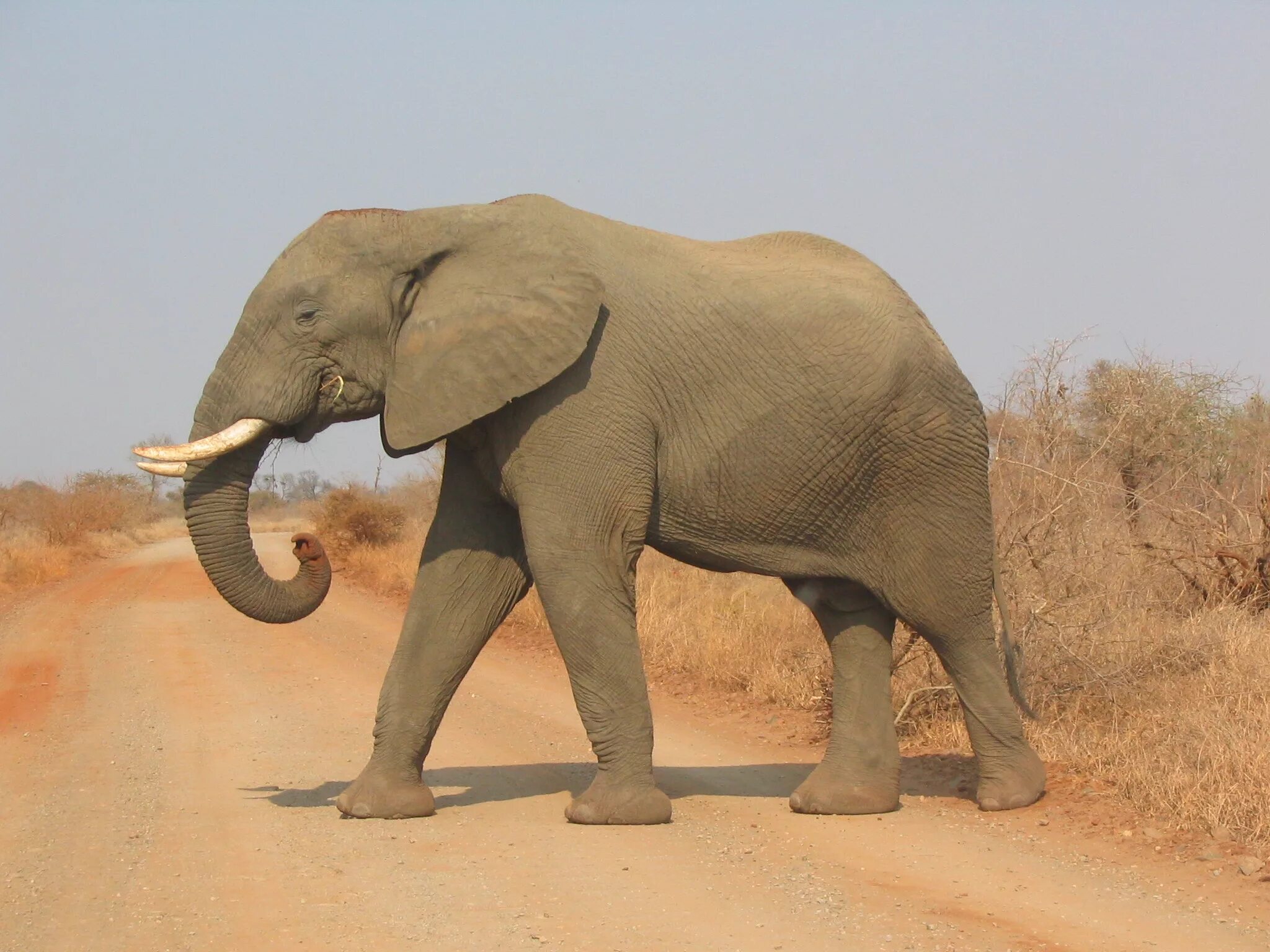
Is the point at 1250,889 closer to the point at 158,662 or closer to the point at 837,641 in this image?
the point at 837,641

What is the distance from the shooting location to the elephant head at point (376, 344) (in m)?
6.37

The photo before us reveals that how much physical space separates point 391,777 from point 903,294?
3.37 metres

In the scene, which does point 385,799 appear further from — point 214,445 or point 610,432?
point 610,432

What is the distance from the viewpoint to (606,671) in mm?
6492

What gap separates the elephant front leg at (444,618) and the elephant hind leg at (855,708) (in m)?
1.44

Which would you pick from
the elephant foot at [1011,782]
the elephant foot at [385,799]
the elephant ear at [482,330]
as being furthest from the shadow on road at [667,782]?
the elephant ear at [482,330]

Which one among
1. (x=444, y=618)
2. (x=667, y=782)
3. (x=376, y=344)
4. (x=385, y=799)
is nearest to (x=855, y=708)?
(x=667, y=782)

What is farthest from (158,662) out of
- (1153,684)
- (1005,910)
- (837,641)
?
(1005,910)

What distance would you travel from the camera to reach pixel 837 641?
7.28 m

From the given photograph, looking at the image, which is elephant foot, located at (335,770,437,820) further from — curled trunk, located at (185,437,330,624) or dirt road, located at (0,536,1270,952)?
curled trunk, located at (185,437,330,624)

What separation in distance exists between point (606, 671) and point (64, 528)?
84.1 ft

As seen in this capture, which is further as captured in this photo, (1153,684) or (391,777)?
(1153,684)

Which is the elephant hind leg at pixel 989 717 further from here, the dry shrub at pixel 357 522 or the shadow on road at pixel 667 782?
the dry shrub at pixel 357 522

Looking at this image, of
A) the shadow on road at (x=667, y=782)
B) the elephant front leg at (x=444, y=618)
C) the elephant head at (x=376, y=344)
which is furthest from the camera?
the shadow on road at (x=667, y=782)
